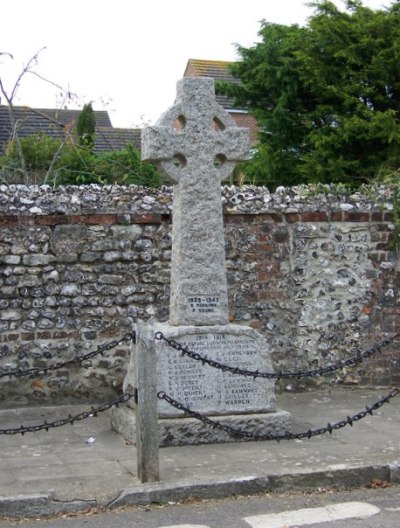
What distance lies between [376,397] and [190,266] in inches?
130

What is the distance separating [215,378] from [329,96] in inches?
530

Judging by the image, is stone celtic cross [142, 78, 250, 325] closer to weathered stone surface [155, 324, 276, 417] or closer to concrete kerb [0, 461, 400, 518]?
weathered stone surface [155, 324, 276, 417]

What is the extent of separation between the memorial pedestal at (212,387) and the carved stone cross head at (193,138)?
56.3 inches

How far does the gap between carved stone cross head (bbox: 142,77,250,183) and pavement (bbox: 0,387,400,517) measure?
2427mm

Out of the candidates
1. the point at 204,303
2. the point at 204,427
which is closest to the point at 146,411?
the point at 204,427

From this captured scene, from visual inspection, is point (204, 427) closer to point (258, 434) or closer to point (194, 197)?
point (258, 434)

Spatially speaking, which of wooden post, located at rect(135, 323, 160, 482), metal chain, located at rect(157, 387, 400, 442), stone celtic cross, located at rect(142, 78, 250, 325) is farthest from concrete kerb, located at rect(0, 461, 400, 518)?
stone celtic cross, located at rect(142, 78, 250, 325)

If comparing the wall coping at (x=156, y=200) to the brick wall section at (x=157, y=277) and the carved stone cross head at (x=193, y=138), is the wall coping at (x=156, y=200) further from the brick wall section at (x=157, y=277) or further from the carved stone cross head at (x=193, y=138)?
the carved stone cross head at (x=193, y=138)

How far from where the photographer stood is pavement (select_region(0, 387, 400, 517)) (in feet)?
18.5

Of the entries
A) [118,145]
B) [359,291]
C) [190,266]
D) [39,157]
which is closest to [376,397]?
[359,291]

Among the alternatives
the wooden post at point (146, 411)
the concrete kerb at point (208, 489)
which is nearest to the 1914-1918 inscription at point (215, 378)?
the wooden post at point (146, 411)

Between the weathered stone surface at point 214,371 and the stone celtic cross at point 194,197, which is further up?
the stone celtic cross at point 194,197

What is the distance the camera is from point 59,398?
873 centimetres

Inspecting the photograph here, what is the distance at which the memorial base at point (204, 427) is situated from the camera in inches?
274
